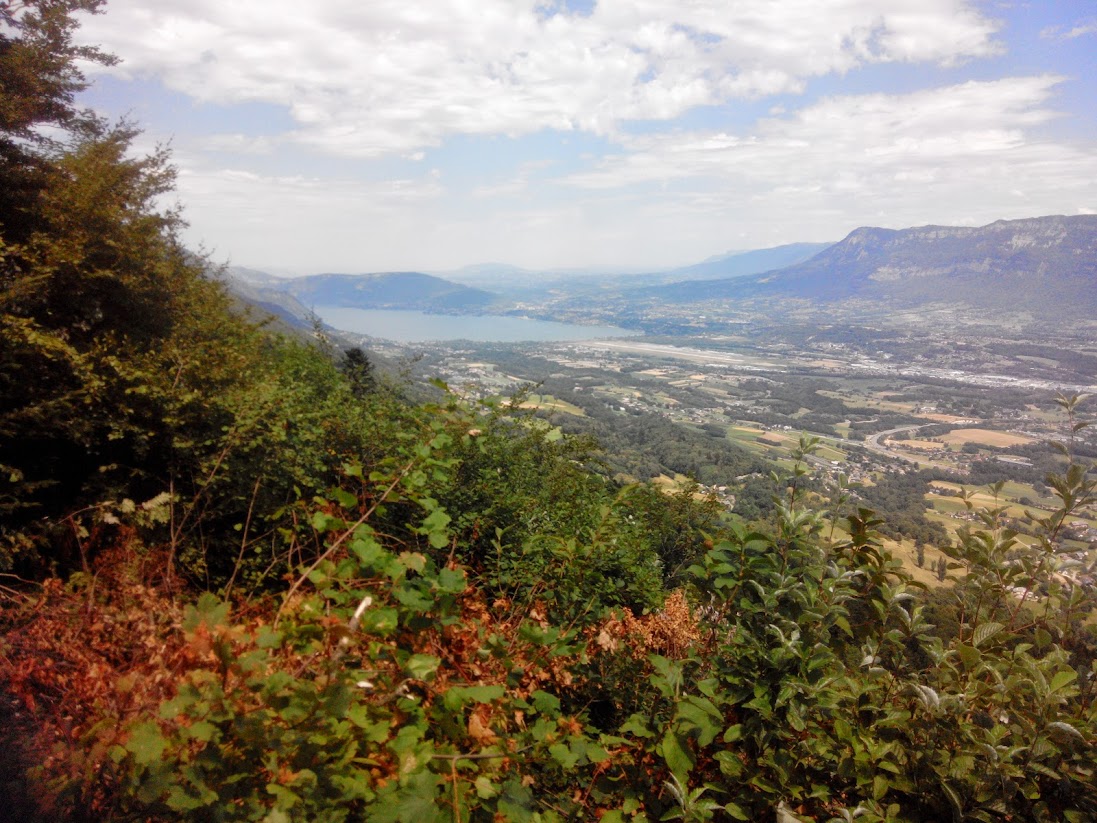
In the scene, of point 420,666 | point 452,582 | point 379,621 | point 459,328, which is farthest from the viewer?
point 459,328

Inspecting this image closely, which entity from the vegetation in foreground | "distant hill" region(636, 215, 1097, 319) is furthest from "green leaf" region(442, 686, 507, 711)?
"distant hill" region(636, 215, 1097, 319)

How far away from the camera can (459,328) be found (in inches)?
5679

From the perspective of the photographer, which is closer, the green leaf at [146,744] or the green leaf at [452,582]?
the green leaf at [146,744]

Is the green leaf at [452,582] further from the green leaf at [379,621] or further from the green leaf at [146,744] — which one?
the green leaf at [146,744]

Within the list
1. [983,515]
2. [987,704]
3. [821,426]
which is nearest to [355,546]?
[987,704]

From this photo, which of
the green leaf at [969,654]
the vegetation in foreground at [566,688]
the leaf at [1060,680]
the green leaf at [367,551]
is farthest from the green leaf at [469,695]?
the leaf at [1060,680]

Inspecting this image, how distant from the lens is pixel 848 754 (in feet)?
5.95

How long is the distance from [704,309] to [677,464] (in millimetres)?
152759

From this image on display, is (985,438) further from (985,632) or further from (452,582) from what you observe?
(452,582)

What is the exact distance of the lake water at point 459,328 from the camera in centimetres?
12494

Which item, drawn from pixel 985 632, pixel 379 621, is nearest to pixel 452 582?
pixel 379 621

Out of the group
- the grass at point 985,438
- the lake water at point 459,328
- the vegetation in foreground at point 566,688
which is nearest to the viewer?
the vegetation in foreground at point 566,688

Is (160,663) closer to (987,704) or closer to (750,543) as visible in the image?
(750,543)

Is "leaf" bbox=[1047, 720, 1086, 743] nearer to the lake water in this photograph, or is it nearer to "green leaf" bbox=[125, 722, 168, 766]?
"green leaf" bbox=[125, 722, 168, 766]
